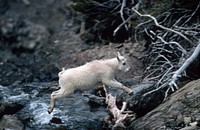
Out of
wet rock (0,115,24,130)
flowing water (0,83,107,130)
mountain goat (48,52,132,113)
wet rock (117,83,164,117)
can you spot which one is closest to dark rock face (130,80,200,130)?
wet rock (117,83,164,117)

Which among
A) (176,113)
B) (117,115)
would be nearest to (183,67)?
(176,113)

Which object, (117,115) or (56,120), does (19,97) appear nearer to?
(56,120)

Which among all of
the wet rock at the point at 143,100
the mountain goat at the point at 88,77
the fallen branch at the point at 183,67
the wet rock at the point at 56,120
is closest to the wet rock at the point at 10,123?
the wet rock at the point at 56,120

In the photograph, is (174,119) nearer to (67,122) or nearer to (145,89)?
(145,89)

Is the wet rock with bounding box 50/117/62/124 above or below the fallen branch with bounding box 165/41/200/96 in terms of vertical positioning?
below

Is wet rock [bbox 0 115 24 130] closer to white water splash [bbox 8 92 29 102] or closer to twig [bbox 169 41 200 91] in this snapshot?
white water splash [bbox 8 92 29 102]

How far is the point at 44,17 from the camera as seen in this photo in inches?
955

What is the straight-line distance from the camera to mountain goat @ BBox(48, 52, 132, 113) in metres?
9.85

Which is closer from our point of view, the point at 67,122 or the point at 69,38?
the point at 67,122

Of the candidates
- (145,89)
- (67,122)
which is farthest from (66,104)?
(145,89)

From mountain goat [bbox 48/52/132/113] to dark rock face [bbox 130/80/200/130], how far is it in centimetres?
86

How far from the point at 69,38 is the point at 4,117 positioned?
8151 millimetres

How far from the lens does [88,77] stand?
1003 cm

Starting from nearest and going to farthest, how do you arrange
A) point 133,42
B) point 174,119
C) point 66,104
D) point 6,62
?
point 174,119 → point 66,104 → point 133,42 → point 6,62
